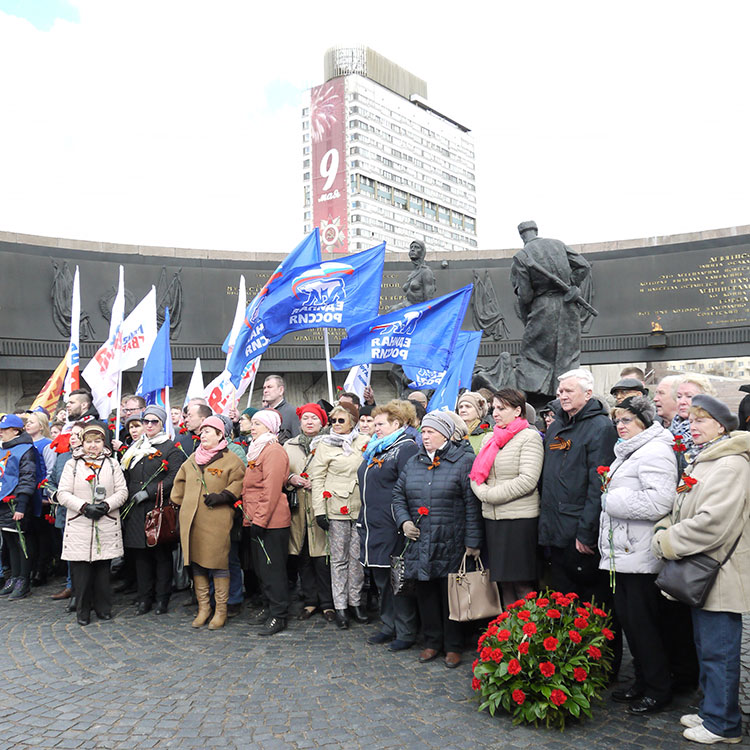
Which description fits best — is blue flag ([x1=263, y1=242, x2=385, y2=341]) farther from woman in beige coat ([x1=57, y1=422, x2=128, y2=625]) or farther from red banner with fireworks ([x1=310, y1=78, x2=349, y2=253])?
red banner with fireworks ([x1=310, y1=78, x2=349, y2=253])

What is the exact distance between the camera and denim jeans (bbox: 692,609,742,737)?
3748 mm

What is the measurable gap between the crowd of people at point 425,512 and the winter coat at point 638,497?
0.01m

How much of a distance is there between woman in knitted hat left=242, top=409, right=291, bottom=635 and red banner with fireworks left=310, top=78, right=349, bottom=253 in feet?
292

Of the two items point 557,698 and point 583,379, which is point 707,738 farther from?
point 583,379

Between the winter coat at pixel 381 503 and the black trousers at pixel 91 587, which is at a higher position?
the winter coat at pixel 381 503

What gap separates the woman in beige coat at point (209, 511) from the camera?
6.29 m

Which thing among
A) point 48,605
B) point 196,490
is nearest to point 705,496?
point 196,490

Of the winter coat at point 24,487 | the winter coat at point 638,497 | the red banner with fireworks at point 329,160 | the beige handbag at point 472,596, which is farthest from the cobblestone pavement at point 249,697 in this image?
the red banner with fireworks at point 329,160

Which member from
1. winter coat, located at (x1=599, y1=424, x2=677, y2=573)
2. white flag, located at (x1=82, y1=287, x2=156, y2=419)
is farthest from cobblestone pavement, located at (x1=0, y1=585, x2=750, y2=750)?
white flag, located at (x1=82, y1=287, x2=156, y2=419)

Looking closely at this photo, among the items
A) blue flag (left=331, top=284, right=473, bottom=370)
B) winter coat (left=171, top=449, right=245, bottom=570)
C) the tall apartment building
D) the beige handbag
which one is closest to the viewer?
the beige handbag

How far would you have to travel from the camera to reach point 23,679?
5.11 m

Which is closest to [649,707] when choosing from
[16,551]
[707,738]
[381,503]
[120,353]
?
[707,738]

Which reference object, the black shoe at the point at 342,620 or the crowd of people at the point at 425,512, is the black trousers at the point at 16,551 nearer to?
the crowd of people at the point at 425,512

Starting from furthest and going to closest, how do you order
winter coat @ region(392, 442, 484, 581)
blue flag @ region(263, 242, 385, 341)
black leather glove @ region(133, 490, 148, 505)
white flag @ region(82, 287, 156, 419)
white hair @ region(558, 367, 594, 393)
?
white flag @ region(82, 287, 156, 419)
blue flag @ region(263, 242, 385, 341)
black leather glove @ region(133, 490, 148, 505)
winter coat @ region(392, 442, 484, 581)
white hair @ region(558, 367, 594, 393)
